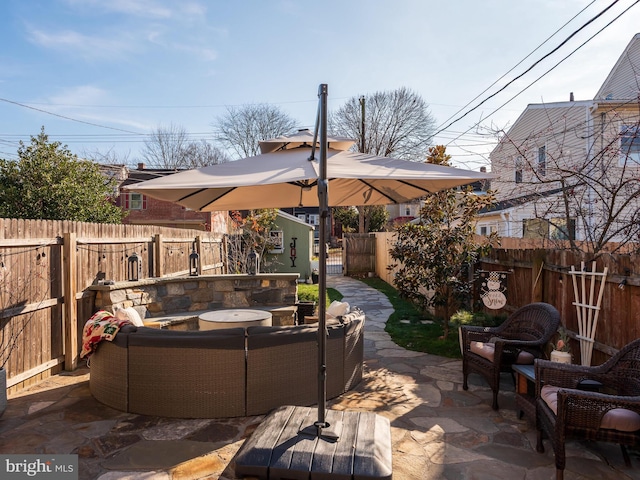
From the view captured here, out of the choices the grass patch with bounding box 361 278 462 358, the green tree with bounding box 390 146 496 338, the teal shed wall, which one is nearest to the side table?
the grass patch with bounding box 361 278 462 358

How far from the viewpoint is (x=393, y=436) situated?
3.15 meters

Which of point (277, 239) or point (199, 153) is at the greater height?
point (199, 153)

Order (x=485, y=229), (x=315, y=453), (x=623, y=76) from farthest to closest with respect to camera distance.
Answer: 1. (x=485, y=229)
2. (x=623, y=76)
3. (x=315, y=453)

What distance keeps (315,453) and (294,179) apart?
63.1 inches

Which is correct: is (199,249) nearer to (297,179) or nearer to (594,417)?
(297,179)

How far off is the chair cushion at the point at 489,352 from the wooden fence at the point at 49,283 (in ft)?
15.1

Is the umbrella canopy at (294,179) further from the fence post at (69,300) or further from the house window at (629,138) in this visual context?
the house window at (629,138)

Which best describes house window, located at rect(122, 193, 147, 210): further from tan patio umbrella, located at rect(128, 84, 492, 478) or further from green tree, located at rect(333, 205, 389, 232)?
tan patio umbrella, located at rect(128, 84, 492, 478)

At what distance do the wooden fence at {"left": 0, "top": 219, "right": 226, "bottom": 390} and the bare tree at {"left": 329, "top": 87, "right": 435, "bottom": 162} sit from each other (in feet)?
61.3

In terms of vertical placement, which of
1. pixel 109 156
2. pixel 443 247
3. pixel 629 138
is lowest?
pixel 443 247

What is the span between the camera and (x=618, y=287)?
11.6ft

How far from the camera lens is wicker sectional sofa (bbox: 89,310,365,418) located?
3.44m

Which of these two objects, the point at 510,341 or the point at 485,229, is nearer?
the point at 510,341

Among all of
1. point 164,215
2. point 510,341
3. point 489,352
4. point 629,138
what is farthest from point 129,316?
point 164,215
